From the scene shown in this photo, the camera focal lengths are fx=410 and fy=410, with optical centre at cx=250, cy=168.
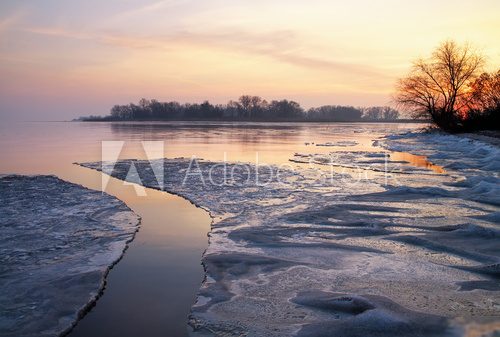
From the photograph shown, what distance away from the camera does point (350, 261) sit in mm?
4957

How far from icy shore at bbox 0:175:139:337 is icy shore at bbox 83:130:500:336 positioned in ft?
4.05

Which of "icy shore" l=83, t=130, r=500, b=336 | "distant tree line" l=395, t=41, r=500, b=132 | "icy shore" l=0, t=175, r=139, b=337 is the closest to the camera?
"icy shore" l=83, t=130, r=500, b=336

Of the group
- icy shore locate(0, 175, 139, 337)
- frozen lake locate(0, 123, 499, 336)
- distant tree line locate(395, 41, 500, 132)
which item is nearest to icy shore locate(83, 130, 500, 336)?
frozen lake locate(0, 123, 499, 336)

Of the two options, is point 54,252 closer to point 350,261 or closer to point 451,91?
point 350,261

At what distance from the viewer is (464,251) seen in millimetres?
5195

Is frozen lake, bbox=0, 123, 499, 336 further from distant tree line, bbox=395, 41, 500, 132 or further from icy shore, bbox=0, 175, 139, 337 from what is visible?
distant tree line, bbox=395, 41, 500, 132

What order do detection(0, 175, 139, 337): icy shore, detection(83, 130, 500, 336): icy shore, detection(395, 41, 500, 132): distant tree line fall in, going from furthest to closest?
detection(395, 41, 500, 132): distant tree line
detection(0, 175, 139, 337): icy shore
detection(83, 130, 500, 336): icy shore

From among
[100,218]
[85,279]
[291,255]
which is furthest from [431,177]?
[85,279]

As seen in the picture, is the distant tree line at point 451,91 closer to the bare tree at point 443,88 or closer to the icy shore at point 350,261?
the bare tree at point 443,88

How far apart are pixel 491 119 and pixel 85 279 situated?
36983 mm

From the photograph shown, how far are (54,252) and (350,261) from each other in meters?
3.77

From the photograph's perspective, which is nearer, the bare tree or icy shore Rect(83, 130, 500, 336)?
icy shore Rect(83, 130, 500, 336)

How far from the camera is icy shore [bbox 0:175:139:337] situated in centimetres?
368

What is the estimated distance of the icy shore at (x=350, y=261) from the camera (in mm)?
3430
